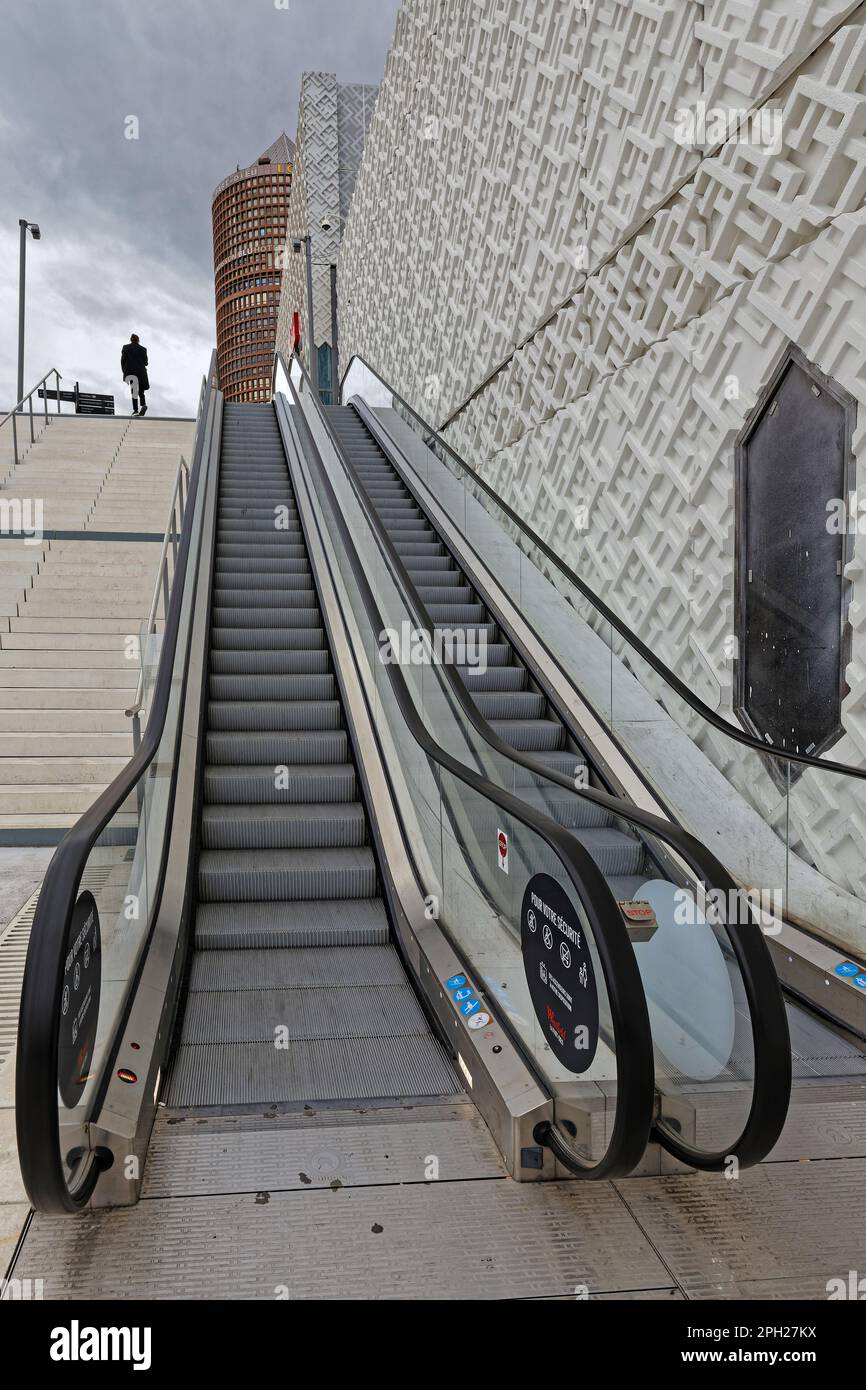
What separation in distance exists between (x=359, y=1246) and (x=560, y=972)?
76 centimetres

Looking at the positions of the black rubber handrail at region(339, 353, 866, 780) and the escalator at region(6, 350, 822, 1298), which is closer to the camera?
the escalator at region(6, 350, 822, 1298)

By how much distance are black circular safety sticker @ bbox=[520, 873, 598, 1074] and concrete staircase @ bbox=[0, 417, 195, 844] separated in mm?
3548

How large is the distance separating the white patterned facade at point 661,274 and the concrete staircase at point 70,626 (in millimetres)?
3409

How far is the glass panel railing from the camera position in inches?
138

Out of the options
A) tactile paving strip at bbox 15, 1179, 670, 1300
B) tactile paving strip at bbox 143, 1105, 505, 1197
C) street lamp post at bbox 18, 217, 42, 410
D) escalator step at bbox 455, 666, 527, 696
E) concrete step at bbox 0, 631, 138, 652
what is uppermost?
street lamp post at bbox 18, 217, 42, 410

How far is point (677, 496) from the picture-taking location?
195 inches

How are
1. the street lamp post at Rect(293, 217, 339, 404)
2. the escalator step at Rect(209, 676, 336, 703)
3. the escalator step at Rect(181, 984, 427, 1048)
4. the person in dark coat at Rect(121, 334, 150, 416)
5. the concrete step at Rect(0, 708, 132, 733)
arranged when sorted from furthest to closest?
1. the street lamp post at Rect(293, 217, 339, 404)
2. the person in dark coat at Rect(121, 334, 150, 416)
3. the concrete step at Rect(0, 708, 132, 733)
4. the escalator step at Rect(209, 676, 336, 703)
5. the escalator step at Rect(181, 984, 427, 1048)

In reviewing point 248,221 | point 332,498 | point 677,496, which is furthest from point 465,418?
point 248,221

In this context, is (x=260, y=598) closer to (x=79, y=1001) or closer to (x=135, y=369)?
(x=79, y=1001)

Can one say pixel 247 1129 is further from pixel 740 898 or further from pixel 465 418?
pixel 465 418

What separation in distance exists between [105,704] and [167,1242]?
4701 mm

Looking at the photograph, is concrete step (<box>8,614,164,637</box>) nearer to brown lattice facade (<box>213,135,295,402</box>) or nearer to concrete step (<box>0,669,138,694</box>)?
concrete step (<box>0,669,138,694</box>)

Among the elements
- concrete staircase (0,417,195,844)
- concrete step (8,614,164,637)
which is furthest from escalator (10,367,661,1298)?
concrete step (8,614,164,637)

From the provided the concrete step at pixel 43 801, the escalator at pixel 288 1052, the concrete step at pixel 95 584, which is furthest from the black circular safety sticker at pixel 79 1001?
the concrete step at pixel 95 584
